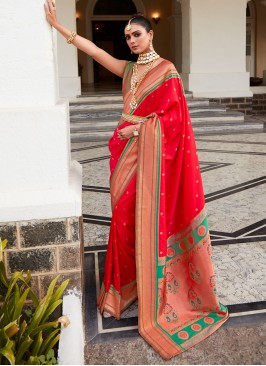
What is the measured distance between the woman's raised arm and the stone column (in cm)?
3

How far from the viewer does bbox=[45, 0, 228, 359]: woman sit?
170 centimetres

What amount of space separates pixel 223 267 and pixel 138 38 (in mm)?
1183

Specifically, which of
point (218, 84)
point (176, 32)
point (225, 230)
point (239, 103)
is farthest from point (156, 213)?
point (176, 32)

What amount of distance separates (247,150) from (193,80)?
3.24 m

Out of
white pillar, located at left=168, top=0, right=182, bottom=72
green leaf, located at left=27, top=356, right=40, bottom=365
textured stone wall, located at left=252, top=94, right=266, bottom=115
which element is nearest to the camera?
green leaf, located at left=27, top=356, right=40, bottom=365

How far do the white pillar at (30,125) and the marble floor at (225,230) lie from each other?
1.73 feet

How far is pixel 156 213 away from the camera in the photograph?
1.72 m

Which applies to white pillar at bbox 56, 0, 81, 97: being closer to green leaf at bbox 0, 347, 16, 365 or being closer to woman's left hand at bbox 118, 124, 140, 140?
woman's left hand at bbox 118, 124, 140, 140

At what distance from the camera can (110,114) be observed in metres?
7.05

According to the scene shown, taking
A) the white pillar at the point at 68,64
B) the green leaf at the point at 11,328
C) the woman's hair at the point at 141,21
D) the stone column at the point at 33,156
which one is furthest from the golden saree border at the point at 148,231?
the white pillar at the point at 68,64

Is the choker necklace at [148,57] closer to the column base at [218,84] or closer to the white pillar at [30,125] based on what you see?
the white pillar at [30,125]

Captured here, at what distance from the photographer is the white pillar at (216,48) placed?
26.7 feet

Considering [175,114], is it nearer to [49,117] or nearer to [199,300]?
[49,117]

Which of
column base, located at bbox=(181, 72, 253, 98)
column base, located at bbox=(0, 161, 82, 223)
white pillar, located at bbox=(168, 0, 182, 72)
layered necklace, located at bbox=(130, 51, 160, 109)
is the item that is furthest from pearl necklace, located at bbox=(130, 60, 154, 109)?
white pillar, located at bbox=(168, 0, 182, 72)
